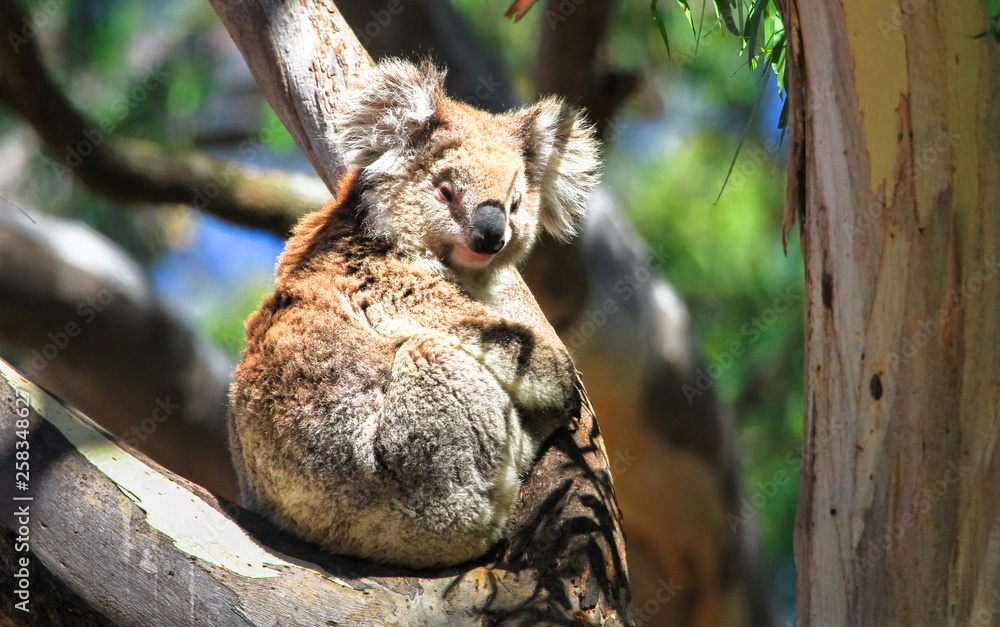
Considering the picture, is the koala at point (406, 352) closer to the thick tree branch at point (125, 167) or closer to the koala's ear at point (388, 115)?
the koala's ear at point (388, 115)

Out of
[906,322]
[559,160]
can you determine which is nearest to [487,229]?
[559,160]

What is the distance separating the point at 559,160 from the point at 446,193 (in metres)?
0.86

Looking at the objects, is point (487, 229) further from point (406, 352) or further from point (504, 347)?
point (406, 352)

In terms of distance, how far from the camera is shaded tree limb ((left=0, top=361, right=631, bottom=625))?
234cm

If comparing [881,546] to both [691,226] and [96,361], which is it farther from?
[691,226]

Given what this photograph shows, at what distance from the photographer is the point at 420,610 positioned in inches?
99.7

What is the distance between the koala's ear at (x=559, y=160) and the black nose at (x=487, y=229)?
618 mm

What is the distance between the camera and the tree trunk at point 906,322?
2191 mm

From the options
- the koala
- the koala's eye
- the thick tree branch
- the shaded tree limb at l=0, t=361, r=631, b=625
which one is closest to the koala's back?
the koala

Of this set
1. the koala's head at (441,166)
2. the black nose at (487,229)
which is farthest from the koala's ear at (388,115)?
the black nose at (487,229)

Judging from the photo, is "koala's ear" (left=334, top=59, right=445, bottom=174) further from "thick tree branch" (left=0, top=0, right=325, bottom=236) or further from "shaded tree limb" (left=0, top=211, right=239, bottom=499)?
"shaded tree limb" (left=0, top=211, right=239, bottom=499)

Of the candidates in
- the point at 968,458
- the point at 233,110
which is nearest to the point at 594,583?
the point at 968,458

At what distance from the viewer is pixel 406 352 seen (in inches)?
117

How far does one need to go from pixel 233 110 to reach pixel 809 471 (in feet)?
43.0
